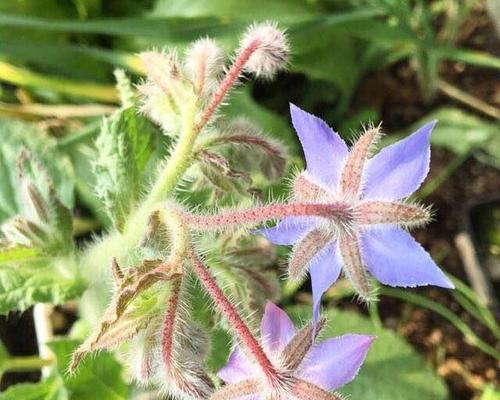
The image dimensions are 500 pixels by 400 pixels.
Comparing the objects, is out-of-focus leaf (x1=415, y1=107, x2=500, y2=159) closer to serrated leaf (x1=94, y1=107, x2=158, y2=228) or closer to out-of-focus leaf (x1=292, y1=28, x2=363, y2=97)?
out-of-focus leaf (x1=292, y1=28, x2=363, y2=97)

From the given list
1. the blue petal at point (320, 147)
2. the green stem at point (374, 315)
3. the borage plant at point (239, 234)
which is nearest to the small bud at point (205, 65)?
the borage plant at point (239, 234)

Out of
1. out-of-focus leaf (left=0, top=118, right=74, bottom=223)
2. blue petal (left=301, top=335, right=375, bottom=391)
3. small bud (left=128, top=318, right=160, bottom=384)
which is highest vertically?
blue petal (left=301, top=335, right=375, bottom=391)

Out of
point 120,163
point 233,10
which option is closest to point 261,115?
point 233,10

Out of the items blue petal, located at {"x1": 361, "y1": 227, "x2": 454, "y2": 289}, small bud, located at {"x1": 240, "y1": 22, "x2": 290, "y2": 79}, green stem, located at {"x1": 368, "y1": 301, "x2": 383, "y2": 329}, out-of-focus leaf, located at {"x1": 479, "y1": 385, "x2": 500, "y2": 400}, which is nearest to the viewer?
blue petal, located at {"x1": 361, "y1": 227, "x2": 454, "y2": 289}

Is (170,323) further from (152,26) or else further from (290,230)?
(152,26)

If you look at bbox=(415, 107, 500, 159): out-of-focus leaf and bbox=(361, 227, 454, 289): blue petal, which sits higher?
bbox=(361, 227, 454, 289): blue petal

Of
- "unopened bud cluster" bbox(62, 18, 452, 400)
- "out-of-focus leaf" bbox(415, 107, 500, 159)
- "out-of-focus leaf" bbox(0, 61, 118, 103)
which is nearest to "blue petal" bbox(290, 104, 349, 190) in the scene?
"unopened bud cluster" bbox(62, 18, 452, 400)

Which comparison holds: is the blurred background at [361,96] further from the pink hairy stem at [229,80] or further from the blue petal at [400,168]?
the blue petal at [400,168]
